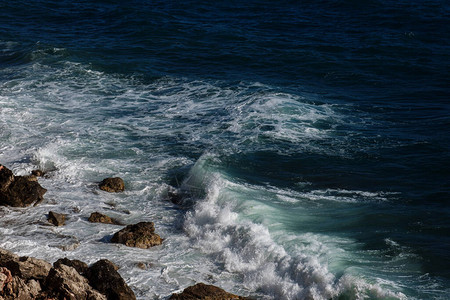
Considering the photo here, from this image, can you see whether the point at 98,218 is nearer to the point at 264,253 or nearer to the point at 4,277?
the point at 264,253

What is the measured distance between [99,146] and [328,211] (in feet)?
28.8

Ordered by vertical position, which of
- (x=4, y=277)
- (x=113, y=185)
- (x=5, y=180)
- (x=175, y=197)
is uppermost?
(x=4, y=277)

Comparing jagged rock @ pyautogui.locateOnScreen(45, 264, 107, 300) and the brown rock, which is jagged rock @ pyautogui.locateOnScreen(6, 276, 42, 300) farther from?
the brown rock

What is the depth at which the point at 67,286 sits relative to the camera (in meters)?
11.6

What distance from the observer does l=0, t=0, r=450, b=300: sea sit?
15.0 metres

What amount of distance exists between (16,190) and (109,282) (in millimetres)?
5865

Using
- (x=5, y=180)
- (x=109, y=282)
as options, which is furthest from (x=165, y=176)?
(x=109, y=282)

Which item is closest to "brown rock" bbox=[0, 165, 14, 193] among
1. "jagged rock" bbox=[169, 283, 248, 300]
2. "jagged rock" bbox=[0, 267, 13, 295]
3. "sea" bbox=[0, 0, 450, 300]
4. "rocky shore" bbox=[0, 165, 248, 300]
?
"sea" bbox=[0, 0, 450, 300]

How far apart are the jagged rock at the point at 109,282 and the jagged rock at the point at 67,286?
0.48m

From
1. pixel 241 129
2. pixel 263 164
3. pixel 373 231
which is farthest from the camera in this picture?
pixel 241 129

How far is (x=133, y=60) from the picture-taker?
106 ft

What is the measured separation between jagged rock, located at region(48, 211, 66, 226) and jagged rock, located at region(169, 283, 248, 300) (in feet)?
15.4

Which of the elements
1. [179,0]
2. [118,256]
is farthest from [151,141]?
[179,0]

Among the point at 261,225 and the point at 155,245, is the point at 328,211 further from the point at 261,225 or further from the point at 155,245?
the point at 155,245
